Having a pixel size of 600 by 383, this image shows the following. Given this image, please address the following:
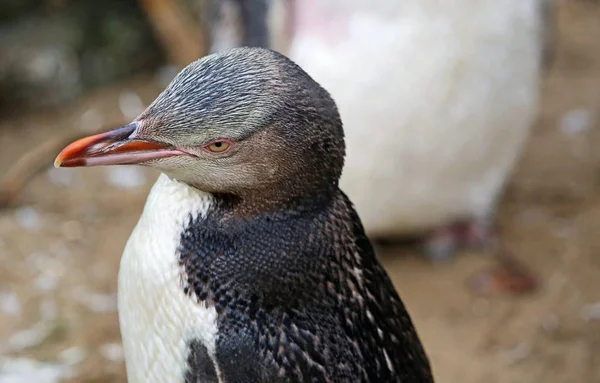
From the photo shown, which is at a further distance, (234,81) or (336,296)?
(336,296)

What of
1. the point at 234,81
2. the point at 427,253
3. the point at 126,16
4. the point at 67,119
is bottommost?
the point at 234,81

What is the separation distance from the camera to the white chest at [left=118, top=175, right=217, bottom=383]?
4.98ft

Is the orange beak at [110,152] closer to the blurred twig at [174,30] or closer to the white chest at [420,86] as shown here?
the white chest at [420,86]

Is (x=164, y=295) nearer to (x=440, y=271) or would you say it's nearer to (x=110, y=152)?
(x=110, y=152)

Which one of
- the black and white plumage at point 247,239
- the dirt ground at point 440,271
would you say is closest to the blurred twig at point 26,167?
the dirt ground at point 440,271

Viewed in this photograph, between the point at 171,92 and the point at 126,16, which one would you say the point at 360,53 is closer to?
the point at 171,92

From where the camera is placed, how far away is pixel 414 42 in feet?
9.66

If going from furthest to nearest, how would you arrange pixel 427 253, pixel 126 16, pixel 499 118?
pixel 126 16 < pixel 427 253 < pixel 499 118

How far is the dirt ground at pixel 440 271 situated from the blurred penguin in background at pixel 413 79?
0.42 m

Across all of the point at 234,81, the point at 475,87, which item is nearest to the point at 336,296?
the point at 234,81

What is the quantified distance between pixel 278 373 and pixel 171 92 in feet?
1.67

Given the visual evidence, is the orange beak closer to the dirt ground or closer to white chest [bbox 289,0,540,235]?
white chest [bbox 289,0,540,235]

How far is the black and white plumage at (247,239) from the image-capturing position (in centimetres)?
142

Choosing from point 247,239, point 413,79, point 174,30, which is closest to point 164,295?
point 247,239
